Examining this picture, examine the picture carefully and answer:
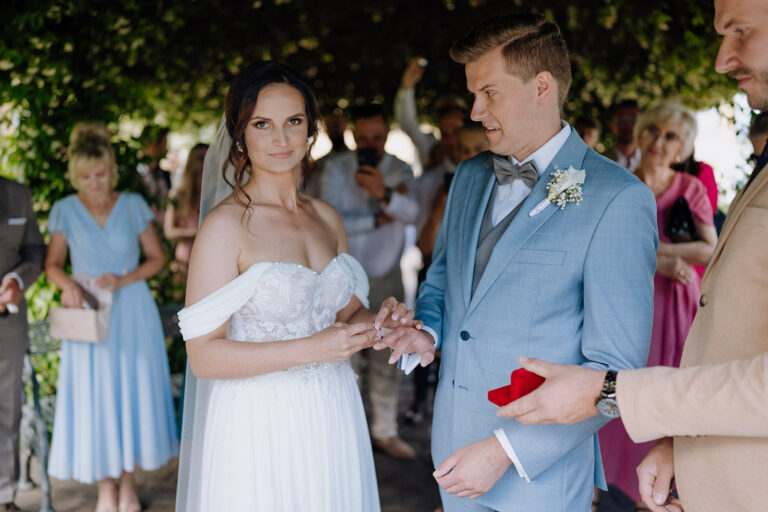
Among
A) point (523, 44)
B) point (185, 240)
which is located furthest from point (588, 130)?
point (523, 44)

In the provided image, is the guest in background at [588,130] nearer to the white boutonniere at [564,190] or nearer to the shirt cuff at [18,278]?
the white boutonniere at [564,190]

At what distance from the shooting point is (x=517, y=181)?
2.23 metres

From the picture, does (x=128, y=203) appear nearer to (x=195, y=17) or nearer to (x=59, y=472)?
(x=59, y=472)

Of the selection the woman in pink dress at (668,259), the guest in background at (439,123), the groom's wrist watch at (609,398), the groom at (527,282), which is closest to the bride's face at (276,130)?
the groom at (527,282)

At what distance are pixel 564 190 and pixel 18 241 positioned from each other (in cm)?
315

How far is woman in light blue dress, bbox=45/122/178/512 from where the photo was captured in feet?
13.3

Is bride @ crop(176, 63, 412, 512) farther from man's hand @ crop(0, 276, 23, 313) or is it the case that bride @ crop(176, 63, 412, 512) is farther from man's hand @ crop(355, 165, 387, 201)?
man's hand @ crop(355, 165, 387, 201)

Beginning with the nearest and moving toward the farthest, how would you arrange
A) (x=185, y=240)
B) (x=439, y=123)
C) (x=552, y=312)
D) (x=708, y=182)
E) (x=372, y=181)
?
1. (x=552, y=312)
2. (x=708, y=182)
3. (x=372, y=181)
4. (x=185, y=240)
5. (x=439, y=123)

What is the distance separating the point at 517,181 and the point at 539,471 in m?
0.87

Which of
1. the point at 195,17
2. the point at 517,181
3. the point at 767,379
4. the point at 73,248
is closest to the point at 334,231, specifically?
the point at 517,181

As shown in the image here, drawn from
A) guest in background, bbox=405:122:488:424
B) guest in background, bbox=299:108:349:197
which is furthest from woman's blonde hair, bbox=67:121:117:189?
guest in background, bbox=405:122:488:424

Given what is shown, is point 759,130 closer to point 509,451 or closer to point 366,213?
point 366,213

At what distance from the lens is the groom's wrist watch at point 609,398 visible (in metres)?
1.54

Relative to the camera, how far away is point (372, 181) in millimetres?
4949
